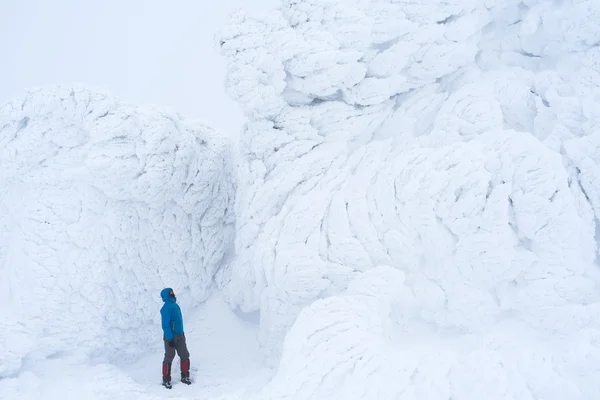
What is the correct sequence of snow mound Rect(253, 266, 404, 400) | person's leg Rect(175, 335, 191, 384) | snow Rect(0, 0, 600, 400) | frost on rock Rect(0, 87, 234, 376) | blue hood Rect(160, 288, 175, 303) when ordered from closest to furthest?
snow mound Rect(253, 266, 404, 400), snow Rect(0, 0, 600, 400), blue hood Rect(160, 288, 175, 303), person's leg Rect(175, 335, 191, 384), frost on rock Rect(0, 87, 234, 376)

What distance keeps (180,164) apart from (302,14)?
9.47 feet

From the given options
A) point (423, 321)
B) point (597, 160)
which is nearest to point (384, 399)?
point (423, 321)

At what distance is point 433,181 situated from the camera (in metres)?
5.57

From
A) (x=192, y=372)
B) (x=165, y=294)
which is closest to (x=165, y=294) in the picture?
(x=165, y=294)

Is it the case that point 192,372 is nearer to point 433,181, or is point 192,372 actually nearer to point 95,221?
point 95,221

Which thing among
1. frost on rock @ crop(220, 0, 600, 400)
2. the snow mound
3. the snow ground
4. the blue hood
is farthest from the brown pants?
the snow mound

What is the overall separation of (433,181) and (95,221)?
4747mm

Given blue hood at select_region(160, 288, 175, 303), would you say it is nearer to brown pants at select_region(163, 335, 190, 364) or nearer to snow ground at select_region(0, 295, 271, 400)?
brown pants at select_region(163, 335, 190, 364)

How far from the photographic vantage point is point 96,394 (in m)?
5.44

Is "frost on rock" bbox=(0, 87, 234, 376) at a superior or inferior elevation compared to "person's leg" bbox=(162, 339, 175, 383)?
superior

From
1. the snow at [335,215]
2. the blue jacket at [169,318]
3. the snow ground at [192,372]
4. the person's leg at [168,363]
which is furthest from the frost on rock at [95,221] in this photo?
the blue jacket at [169,318]

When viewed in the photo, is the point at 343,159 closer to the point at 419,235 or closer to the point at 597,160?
the point at 419,235

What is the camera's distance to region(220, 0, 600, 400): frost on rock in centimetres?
479

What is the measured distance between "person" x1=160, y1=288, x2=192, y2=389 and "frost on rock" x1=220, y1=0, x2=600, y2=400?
1108mm
